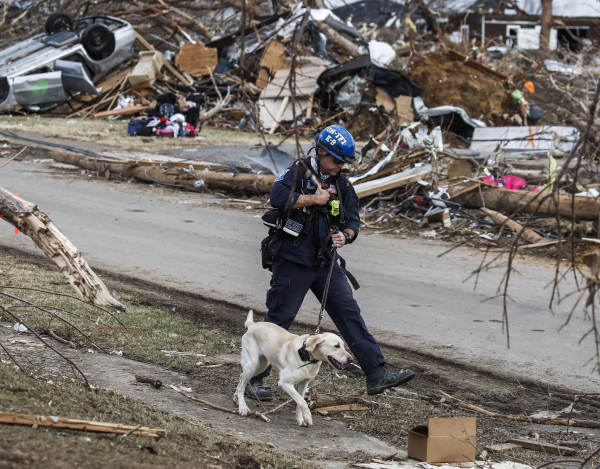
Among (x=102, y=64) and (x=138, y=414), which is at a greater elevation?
(x=102, y=64)

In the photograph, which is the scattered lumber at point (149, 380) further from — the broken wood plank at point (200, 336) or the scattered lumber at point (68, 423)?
the scattered lumber at point (68, 423)

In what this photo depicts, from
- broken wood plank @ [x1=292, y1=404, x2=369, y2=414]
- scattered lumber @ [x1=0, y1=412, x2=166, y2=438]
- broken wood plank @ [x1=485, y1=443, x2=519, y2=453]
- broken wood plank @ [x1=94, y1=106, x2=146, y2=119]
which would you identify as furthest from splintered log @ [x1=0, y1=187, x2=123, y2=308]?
broken wood plank @ [x1=94, y1=106, x2=146, y2=119]

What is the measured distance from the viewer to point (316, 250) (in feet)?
15.9

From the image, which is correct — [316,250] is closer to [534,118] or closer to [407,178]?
[407,178]

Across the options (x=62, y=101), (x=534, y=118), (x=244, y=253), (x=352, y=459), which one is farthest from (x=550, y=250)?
(x=62, y=101)

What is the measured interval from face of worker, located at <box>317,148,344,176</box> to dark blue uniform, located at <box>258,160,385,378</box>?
125mm

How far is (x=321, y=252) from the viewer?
15.8 feet

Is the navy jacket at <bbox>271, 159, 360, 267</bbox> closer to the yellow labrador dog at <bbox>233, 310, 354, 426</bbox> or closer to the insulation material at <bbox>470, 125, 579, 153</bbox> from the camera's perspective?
the yellow labrador dog at <bbox>233, 310, 354, 426</bbox>

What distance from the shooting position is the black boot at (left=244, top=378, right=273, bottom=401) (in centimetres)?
485

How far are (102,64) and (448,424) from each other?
Answer: 23852 mm

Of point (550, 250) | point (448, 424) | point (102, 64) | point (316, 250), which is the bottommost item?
point (550, 250)

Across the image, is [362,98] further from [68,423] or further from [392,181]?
[68,423]

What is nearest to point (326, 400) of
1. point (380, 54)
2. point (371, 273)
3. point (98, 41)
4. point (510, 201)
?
point (371, 273)

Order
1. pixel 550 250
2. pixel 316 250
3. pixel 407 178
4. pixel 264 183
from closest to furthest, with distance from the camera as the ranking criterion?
pixel 316 250, pixel 550 250, pixel 407 178, pixel 264 183
